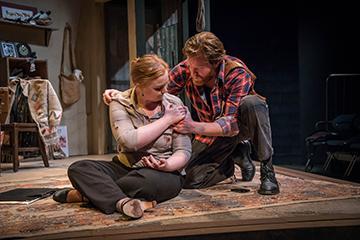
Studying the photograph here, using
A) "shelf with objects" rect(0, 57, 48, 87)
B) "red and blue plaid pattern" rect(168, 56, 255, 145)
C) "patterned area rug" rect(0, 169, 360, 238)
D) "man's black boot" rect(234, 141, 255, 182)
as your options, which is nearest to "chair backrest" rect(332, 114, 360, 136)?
"patterned area rug" rect(0, 169, 360, 238)

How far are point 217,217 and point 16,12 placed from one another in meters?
4.46

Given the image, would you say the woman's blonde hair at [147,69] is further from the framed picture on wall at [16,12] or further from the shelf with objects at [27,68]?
the framed picture on wall at [16,12]

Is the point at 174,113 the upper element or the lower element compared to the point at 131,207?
upper

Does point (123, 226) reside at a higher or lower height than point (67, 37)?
lower

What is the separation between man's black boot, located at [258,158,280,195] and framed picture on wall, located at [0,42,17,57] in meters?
3.73

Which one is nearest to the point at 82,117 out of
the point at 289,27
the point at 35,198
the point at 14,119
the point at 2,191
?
the point at 14,119

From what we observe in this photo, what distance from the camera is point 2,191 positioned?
295cm

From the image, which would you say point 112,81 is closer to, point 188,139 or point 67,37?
point 67,37

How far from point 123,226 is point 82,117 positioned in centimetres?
462

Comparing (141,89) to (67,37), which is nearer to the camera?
(141,89)

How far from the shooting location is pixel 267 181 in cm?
247

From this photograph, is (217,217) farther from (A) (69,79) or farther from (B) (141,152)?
(A) (69,79)

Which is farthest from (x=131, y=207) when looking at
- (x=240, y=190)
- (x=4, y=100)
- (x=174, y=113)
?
(x=4, y=100)

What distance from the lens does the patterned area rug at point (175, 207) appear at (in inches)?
74.3
